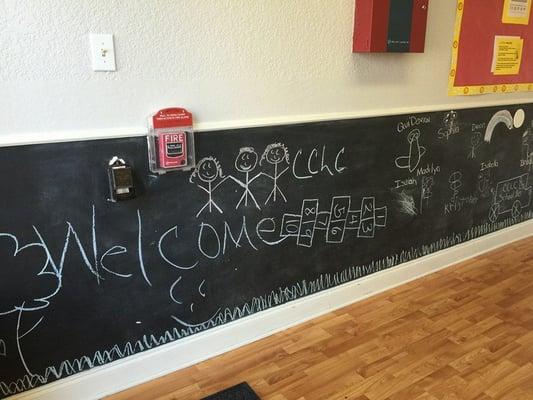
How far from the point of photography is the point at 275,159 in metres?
2.04

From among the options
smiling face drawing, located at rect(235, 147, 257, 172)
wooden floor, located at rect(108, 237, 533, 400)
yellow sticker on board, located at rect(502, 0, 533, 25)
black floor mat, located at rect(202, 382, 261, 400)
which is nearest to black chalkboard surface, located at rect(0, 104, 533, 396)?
smiling face drawing, located at rect(235, 147, 257, 172)

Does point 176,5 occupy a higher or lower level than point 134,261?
higher

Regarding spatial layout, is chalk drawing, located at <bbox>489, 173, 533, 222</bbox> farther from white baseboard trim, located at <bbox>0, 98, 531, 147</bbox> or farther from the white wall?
the white wall

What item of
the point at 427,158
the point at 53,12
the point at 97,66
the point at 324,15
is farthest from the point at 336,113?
the point at 53,12

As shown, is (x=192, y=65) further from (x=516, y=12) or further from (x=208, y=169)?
(x=516, y=12)

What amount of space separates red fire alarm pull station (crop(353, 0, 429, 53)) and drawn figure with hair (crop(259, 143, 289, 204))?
591mm

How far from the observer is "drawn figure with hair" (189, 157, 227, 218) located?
→ 185cm

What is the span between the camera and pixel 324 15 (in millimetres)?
2010

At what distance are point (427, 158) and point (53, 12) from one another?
6.55 feet

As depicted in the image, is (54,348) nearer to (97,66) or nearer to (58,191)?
(58,191)

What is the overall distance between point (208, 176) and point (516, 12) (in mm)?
2149

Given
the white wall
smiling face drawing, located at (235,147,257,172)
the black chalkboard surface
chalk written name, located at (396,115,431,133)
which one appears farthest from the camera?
chalk written name, located at (396,115,431,133)

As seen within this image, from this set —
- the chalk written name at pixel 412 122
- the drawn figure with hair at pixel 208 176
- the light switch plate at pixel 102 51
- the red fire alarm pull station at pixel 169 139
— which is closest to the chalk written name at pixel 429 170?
the chalk written name at pixel 412 122

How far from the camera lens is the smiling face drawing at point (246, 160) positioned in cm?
193
